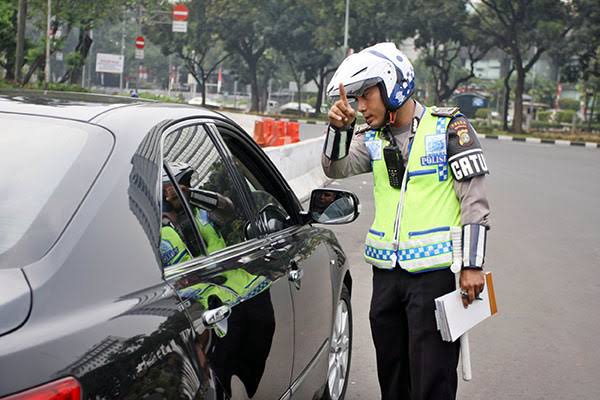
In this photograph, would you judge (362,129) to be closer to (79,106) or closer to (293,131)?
(79,106)

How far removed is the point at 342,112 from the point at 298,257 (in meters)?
0.59

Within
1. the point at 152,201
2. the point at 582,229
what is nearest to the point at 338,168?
the point at 152,201

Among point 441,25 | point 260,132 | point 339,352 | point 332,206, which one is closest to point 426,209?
point 332,206

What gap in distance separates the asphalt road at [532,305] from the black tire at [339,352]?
1.26 feet

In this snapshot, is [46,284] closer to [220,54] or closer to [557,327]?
[557,327]

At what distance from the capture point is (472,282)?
3.41 m

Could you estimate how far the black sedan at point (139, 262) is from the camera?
72.4 inches

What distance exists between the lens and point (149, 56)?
4498 inches

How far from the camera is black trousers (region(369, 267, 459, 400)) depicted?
A: 356 cm

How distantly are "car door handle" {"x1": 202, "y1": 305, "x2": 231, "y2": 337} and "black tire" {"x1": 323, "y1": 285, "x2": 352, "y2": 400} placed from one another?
5.63 feet

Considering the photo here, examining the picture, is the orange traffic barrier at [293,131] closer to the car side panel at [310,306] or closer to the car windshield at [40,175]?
the car side panel at [310,306]

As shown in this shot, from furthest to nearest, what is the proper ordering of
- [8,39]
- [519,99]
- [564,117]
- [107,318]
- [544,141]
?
[564,117] < [519,99] < [544,141] < [8,39] < [107,318]

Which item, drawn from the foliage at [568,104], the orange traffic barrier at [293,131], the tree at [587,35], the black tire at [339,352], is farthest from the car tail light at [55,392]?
the foliage at [568,104]

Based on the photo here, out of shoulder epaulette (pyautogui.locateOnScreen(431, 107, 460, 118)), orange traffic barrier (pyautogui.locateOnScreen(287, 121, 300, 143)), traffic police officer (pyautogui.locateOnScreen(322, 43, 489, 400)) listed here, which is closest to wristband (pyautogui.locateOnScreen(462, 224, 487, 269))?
traffic police officer (pyautogui.locateOnScreen(322, 43, 489, 400))
